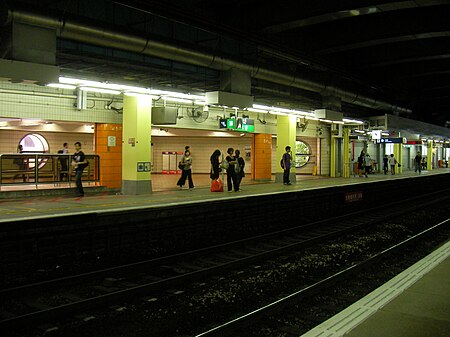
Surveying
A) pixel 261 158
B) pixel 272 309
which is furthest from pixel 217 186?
pixel 272 309

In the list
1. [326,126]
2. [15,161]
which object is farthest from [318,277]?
[326,126]

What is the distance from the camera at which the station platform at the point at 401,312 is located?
428cm

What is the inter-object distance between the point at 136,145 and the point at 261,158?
11.0 m

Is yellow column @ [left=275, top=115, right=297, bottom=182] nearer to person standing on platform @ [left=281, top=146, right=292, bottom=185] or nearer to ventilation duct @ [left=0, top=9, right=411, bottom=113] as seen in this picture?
person standing on platform @ [left=281, top=146, right=292, bottom=185]

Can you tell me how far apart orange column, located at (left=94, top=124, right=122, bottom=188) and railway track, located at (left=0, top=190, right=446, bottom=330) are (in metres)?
7.78

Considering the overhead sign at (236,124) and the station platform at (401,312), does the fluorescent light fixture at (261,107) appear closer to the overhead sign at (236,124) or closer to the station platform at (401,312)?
the overhead sign at (236,124)

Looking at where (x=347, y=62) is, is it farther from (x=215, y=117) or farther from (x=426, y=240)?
(x=426, y=240)

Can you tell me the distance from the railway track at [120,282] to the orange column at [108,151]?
306 inches

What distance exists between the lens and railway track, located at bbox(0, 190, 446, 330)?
6.10m

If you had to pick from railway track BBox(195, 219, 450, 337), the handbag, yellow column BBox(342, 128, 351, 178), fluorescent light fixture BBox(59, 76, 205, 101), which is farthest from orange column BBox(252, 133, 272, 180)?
railway track BBox(195, 219, 450, 337)

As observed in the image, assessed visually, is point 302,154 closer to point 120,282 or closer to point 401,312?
point 120,282

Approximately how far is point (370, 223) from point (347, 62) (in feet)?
22.9

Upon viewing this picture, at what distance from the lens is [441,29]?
13164mm

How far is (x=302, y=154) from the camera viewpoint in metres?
32.2
